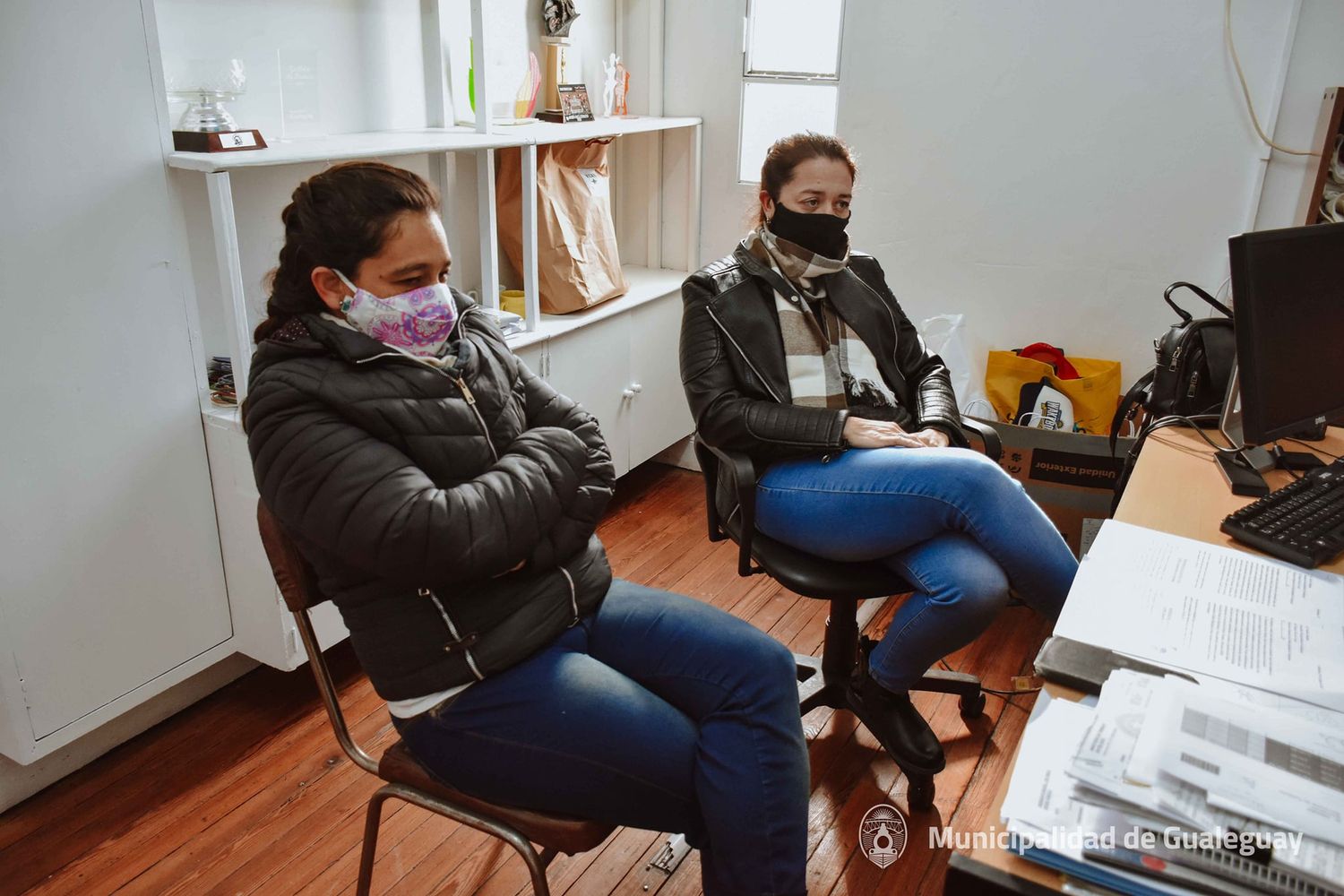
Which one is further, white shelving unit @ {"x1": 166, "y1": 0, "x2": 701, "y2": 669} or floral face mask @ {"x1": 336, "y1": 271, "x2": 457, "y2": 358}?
white shelving unit @ {"x1": 166, "y1": 0, "x2": 701, "y2": 669}

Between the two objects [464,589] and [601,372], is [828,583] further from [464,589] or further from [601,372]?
[601,372]

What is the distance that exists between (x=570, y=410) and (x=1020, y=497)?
83 cm

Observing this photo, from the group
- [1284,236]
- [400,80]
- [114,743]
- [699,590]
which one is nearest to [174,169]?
[400,80]

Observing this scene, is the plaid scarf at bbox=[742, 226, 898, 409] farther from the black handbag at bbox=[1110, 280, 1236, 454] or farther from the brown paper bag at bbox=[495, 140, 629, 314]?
the brown paper bag at bbox=[495, 140, 629, 314]

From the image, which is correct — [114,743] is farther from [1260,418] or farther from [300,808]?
[1260,418]

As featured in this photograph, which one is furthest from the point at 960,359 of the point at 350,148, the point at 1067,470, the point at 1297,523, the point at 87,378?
the point at 87,378

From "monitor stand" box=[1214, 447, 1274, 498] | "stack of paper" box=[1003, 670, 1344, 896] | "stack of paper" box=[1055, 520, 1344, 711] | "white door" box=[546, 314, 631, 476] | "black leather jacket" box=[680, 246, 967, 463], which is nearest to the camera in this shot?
"stack of paper" box=[1003, 670, 1344, 896]

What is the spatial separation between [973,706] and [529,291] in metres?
1.54

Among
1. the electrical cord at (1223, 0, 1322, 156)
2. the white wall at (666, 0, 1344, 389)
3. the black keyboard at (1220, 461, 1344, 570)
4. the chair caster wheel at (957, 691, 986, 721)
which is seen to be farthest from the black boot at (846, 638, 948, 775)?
the electrical cord at (1223, 0, 1322, 156)

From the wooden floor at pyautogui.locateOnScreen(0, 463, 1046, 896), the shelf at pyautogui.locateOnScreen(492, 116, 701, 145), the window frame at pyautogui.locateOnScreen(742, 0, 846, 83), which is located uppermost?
the window frame at pyautogui.locateOnScreen(742, 0, 846, 83)

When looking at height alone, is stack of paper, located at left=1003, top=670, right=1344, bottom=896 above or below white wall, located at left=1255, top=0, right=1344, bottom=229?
below

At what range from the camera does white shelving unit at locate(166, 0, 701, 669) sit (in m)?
2.06

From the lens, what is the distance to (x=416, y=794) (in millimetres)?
1371

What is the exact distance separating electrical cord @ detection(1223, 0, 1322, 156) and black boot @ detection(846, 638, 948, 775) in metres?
1.75
